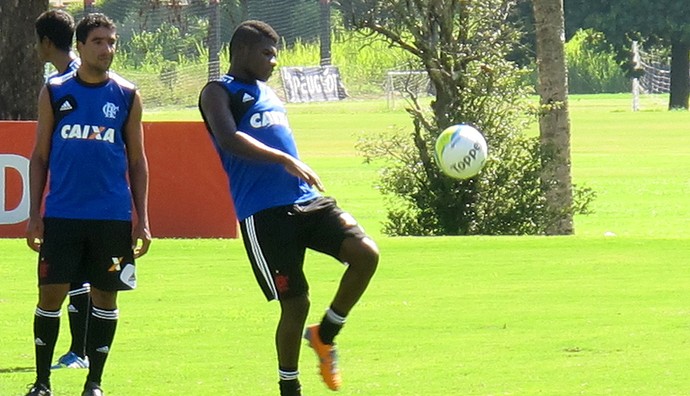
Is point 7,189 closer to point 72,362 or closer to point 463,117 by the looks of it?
point 463,117

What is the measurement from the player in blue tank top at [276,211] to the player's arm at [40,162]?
2.72 ft

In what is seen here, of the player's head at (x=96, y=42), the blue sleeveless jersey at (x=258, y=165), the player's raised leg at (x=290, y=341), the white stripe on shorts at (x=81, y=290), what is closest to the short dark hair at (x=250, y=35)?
the blue sleeveless jersey at (x=258, y=165)

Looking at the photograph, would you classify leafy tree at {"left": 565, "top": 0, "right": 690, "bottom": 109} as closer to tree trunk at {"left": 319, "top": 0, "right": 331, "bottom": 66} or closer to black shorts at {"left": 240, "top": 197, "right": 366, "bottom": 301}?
tree trunk at {"left": 319, "top": 0, "right": 331, "bottom": 66}

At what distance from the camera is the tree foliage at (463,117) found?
720 inches

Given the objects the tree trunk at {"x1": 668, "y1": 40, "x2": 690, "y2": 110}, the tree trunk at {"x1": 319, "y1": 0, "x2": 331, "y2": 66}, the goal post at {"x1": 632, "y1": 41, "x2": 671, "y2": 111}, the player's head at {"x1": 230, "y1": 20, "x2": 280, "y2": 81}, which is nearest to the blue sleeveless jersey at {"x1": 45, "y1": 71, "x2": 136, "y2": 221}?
the player's head at {"x1": 230, "y1": 20, "x2": 280, "y2": 81}

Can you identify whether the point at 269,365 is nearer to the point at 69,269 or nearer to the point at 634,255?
the point at 69,269

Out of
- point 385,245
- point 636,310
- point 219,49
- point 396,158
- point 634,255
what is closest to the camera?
point 636,310

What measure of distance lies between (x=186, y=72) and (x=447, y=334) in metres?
49.4

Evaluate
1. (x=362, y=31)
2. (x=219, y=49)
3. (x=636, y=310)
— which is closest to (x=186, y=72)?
(x=219, y=49)

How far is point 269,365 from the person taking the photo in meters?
8.84

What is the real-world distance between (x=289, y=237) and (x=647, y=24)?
61.8 metres

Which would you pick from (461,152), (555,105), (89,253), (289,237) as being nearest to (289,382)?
(289,237)

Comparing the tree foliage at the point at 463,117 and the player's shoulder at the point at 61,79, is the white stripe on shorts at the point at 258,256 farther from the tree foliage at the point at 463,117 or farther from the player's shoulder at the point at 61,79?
the tree foliage at the point at 463,117

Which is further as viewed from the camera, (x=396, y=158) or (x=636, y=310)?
(x=396, y=158)
